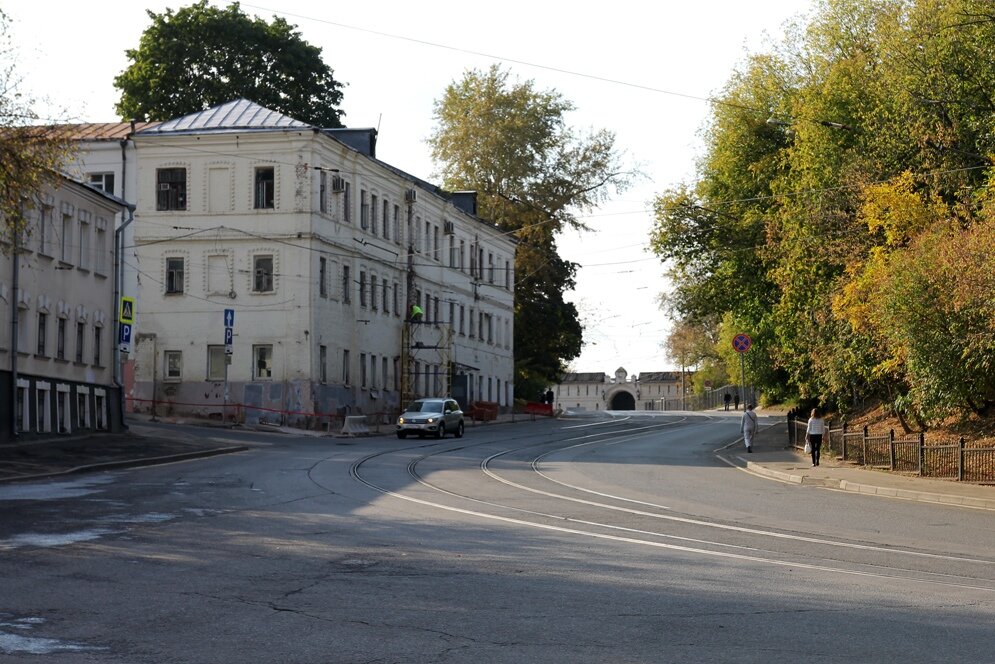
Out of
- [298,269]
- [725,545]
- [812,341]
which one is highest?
[298,269]

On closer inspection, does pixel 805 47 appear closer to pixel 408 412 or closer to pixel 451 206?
pixel 408 412

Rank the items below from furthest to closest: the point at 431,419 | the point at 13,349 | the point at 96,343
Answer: the point at 431,419
the point at 96,343
the point at 13,349

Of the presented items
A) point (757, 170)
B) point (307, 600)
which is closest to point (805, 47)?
point (757, 170)

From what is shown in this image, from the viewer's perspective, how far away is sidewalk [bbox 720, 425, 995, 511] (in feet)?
87.9

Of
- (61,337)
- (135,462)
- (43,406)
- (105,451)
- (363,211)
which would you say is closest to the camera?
(135,462)

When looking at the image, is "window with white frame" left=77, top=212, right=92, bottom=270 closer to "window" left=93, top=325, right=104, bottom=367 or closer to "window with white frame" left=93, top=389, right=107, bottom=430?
"window" left=93, top=325, right=104, bottom=367

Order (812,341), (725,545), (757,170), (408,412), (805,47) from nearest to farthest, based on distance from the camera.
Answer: (725,545), (812,341), (805,47), (757,170), (408,412)

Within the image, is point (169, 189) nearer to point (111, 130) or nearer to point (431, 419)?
point (111, 130)

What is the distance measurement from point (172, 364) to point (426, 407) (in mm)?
13080

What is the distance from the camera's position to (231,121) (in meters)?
61.0

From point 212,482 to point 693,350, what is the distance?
7747 cm

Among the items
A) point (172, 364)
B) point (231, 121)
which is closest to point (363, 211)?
point (231, 121)

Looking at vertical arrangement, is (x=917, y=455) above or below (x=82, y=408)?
below

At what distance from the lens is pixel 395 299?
7081 cm
